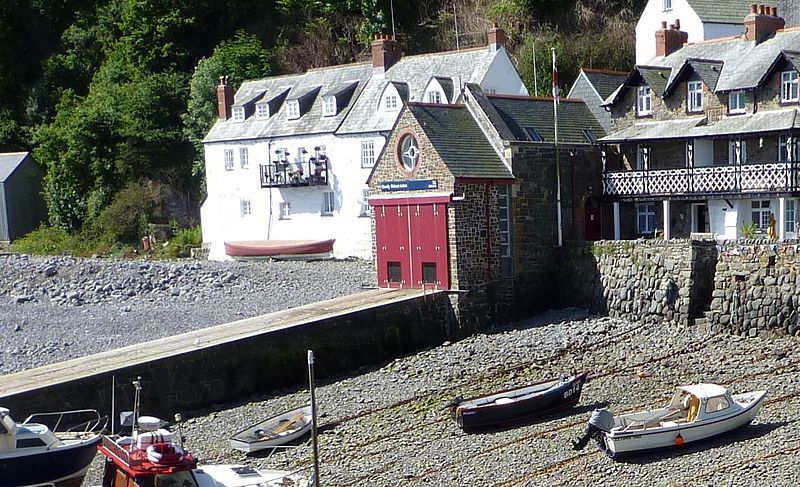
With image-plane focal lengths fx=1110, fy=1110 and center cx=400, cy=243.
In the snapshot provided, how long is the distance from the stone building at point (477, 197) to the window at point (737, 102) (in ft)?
14.9

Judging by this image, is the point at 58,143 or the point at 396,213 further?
the point at 58,143

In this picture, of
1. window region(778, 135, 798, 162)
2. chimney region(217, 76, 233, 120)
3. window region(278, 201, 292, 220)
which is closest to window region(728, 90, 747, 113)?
window region(778, 135, 798, 162)

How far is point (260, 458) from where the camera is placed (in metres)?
22.1

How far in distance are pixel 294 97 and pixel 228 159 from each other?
450 centimetres

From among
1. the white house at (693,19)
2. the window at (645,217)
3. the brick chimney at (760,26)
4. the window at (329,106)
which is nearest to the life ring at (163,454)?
the window at (645,217)

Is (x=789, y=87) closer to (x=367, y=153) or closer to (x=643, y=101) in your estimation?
(x=643, y=101)

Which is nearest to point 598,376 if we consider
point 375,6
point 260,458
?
point 260,458

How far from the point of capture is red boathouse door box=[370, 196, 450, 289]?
1266 inches

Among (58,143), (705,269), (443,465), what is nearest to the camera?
(443,465)

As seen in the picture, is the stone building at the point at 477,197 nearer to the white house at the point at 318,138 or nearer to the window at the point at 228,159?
the white house at the point at 318,138

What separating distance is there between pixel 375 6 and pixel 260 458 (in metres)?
38.0

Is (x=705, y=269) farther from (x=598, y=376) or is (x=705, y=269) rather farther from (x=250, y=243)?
(x=250, y=243)

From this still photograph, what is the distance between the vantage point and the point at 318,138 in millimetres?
45750

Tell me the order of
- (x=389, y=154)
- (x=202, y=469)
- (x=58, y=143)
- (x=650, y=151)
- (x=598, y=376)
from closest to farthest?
(x=202, y=469)
(x=598, y=376)
(x=389, y=154)
(x=650, y=151)
(x=58, y=143)
